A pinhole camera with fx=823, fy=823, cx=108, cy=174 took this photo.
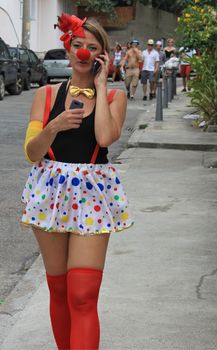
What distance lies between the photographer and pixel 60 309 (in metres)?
4.01

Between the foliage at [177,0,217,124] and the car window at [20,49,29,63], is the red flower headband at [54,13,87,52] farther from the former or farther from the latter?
the car window at [20,49,29,63]

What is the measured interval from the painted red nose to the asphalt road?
2327mm

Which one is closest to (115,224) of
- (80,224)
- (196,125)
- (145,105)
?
(80,224)

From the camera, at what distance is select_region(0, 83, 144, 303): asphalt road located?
6.55m

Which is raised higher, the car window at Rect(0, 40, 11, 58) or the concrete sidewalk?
the car window at Rect(0, 40, 11, 58)

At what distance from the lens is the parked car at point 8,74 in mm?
24672

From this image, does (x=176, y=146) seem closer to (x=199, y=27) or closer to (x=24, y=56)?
(x=199, y=27)

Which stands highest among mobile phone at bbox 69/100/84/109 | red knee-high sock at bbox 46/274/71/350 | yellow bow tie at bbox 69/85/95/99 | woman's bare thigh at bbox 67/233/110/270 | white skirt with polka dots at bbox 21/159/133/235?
yellow bow tie at bbox 69/85/95/99

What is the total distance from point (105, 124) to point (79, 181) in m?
0.29

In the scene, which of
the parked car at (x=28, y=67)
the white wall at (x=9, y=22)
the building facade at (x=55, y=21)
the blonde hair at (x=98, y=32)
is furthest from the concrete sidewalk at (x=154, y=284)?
the building facade at (x=55, y=21)

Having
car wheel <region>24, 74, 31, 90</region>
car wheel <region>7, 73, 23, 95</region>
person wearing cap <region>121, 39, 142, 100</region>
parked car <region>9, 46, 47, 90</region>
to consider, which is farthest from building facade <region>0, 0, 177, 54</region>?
person wearing cap <region>121, 39, 142, 100</region>

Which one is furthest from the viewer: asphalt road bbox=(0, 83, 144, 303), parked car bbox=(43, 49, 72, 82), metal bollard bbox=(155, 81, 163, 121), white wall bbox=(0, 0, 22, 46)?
white wall bbox=(0, 0, 22, 46)

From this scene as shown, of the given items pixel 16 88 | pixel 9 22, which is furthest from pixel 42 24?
pixel 16 88

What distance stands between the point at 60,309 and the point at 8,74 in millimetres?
21877
